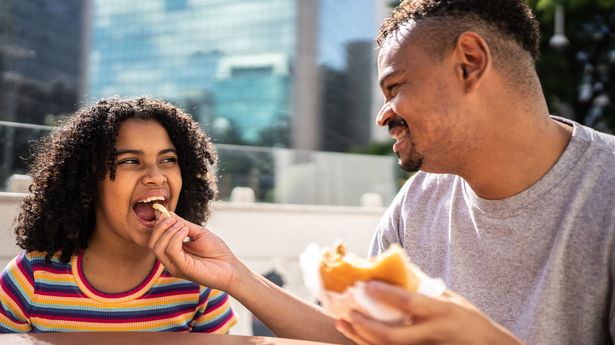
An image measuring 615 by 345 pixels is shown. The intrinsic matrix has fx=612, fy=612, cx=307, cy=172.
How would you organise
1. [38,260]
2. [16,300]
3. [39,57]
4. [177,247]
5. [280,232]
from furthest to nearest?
[39,57] < [280,232] < [38,260] < [16,300] < [177,247]

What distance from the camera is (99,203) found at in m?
2.42

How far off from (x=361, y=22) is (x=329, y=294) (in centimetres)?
7112

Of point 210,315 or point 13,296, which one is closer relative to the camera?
point 13,296

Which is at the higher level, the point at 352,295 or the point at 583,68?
the point at 583,68

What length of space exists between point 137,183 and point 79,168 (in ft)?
1.02

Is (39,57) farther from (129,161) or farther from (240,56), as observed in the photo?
(129,161)

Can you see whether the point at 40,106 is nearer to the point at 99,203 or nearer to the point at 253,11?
the point at 253,11

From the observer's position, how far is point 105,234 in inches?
91.8

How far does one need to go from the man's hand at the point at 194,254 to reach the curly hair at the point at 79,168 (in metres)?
0.50

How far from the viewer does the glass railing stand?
3.57 metres

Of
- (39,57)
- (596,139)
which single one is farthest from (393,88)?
(39,57)

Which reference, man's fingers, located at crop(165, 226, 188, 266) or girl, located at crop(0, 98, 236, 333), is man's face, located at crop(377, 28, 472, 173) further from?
girl, located at crop(0, 98, 236, 333)

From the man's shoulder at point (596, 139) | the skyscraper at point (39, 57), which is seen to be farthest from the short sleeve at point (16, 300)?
the skyscraper at point (39, 57)

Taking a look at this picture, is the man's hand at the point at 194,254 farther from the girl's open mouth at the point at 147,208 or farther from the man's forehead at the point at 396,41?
the man's forehead at the point at 396,41
